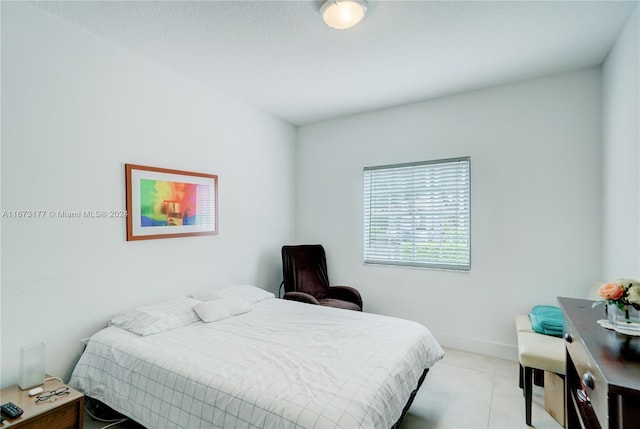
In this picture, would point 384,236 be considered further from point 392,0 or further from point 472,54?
point 392,0

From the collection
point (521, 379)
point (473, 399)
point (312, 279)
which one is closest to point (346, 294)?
point (312, 279)

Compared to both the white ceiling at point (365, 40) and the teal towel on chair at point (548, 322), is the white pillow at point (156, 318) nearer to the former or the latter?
the white ceiling at point (365, 40)

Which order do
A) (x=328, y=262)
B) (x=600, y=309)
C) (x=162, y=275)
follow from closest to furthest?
1. (x=600, y=309)
2. (x=162, y=275)
3. (x=328, y=262)

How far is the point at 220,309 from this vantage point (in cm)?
257

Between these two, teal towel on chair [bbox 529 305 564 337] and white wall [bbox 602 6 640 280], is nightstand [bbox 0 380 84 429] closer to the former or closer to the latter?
teal towel on chair [bbox 529 305 564 337]

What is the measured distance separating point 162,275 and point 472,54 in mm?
3217

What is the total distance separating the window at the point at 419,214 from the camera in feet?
10.8

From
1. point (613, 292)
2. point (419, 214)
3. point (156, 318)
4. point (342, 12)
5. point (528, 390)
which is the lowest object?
point (528, 390)

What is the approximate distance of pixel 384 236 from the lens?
3.75 m

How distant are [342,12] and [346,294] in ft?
8.97

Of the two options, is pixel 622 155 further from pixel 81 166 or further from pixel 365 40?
pixel 81 166

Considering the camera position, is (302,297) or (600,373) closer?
(600,373)

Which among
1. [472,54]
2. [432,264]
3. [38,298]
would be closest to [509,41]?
[472,54]

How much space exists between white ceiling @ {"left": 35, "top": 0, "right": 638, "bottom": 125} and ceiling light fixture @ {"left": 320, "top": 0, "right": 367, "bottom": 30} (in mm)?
87
